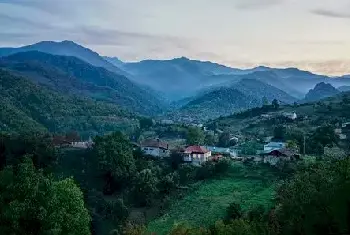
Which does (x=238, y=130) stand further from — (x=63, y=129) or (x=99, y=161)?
(x=99, y=161)

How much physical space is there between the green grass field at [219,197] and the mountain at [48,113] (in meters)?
59.7

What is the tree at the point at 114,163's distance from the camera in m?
49.3

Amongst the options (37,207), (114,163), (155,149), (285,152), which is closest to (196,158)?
(155,149)

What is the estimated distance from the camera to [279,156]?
51531 millimetres

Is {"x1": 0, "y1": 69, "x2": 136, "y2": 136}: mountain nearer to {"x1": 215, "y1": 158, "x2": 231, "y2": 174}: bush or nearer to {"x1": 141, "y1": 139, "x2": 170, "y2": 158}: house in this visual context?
{"x1": 141, "y1": 139, "x2": 170, "y2": 158}: house

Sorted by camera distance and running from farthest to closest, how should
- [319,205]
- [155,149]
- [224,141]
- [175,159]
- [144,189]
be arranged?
[224,141]
[155,149]
[175,159]
[144,189]
[319,205]

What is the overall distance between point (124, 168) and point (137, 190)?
514 centimetres

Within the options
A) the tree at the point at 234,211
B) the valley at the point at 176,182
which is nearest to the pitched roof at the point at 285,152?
the valley at the point at 176,182

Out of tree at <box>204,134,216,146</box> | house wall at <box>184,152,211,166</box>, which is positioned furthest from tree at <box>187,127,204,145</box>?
house wall at <box>184,152,211,166</box>

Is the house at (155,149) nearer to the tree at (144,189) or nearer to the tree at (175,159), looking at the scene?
the tree at (175,159)

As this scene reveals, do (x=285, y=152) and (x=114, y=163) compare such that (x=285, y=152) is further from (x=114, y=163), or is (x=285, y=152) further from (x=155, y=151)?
(x=114, y=163)

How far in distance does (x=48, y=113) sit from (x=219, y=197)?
285 feet

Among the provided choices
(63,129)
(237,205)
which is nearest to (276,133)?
(237,205)

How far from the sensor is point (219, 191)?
4481 cm
